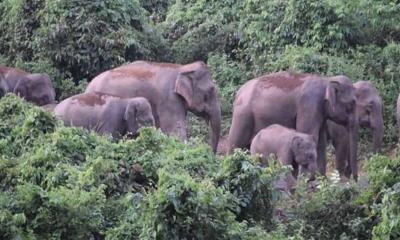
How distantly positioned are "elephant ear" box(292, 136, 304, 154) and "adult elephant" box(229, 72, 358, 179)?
85 cm

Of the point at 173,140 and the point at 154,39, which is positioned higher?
the point at 173,140

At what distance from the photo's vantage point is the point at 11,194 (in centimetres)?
967

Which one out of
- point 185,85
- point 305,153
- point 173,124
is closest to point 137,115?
point 173,124

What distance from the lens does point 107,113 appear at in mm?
13562

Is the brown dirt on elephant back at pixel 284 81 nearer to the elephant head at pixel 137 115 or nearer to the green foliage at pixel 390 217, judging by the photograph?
the elephant head at pixel 137 115

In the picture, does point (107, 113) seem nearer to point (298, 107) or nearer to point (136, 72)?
point (136, 72)

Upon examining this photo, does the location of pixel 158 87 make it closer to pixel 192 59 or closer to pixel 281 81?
pixel 281 81

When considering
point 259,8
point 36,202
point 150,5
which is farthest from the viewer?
point 150,5

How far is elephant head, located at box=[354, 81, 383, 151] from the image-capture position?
14977mm

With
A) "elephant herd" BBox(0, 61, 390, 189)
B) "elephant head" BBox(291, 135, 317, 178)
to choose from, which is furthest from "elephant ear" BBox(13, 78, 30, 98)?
"elephant head" BBox(291, 135, 317, 178)

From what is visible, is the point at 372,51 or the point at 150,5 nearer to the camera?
the point at 372,51

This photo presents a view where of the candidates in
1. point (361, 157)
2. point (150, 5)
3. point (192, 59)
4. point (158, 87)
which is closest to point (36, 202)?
point (158, 87)

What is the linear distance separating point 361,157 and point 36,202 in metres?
7.03

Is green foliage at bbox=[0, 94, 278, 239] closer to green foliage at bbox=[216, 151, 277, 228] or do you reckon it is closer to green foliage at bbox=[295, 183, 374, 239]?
green foliage at bbox=[216, 151, 277, 228]
